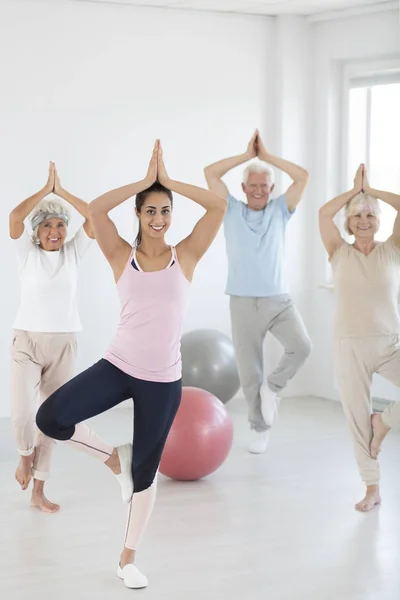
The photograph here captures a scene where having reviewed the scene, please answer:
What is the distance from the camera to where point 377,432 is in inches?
189

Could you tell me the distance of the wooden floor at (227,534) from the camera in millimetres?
3941

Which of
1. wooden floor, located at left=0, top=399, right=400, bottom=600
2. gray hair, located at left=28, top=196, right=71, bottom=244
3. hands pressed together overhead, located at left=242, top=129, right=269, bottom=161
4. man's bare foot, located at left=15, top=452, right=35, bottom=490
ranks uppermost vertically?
hands pressed together overhead, located at left=242, top=129, right=269, bottom=161

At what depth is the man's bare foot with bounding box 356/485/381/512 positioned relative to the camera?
4891mm

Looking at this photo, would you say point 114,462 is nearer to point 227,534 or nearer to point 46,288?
point 227,534

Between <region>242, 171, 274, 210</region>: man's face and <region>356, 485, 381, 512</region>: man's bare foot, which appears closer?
<region>356, 485, 381, 512</region>: man's bare foot

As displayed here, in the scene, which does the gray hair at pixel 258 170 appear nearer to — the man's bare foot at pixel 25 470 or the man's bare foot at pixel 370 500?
the man's bare foot at pixel 370 500

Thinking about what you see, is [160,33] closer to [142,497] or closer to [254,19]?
[254,19]

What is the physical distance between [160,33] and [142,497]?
13.6 ft

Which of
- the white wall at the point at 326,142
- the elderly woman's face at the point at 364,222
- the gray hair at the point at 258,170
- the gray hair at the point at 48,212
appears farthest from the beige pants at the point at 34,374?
the white wall at the point at 326,142

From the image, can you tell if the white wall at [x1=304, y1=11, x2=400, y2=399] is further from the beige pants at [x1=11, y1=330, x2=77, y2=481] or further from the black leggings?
the black leggings

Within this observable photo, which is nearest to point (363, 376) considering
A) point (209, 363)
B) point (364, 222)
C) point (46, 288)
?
point (364, 222)

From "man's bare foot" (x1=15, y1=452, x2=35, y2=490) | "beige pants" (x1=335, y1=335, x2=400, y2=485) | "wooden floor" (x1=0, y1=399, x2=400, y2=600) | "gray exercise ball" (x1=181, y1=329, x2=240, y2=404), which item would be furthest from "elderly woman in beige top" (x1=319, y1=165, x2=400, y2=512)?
"gray exercise ball" (x1=181, y1=329, x2=240, y2=404)

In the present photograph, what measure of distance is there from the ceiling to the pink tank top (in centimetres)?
352

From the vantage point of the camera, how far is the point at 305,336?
19.5 ft
